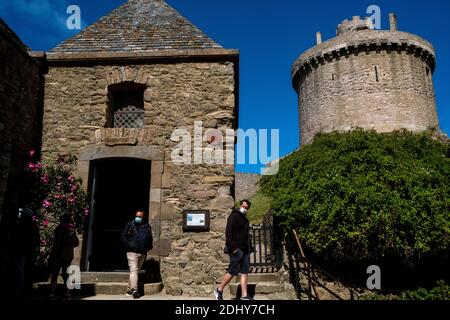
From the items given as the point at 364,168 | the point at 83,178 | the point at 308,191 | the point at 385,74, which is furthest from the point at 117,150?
the point at 385,74

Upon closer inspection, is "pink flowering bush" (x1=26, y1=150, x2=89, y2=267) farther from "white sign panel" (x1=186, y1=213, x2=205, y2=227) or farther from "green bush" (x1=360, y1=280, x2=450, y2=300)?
"green bush" (x1=360, y1=280, x2=450, y2=300)

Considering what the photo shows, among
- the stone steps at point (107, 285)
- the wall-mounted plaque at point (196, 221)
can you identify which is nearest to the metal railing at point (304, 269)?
the wall-mounted plaque at point (196, 221)

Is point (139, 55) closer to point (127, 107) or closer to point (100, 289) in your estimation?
point (127, 107)

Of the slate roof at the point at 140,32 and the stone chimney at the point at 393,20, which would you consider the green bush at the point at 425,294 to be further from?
the stone chimney at the point at 393,20

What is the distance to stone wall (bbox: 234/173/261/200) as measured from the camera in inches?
1357

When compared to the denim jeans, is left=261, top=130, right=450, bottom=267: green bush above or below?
above

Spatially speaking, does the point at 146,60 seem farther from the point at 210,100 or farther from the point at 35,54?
the point at 35,54

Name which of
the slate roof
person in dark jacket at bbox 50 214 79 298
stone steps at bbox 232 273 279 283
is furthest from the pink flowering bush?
stone steps at bbox 232 273 279 283

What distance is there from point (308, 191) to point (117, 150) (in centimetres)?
735

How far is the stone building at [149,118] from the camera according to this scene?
21.6 ft

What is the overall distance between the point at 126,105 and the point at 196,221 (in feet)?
10.1

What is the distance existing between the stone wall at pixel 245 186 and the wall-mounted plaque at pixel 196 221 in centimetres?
2740

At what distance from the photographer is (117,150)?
7.05 meters

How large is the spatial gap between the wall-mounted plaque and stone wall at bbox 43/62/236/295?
12 cm
